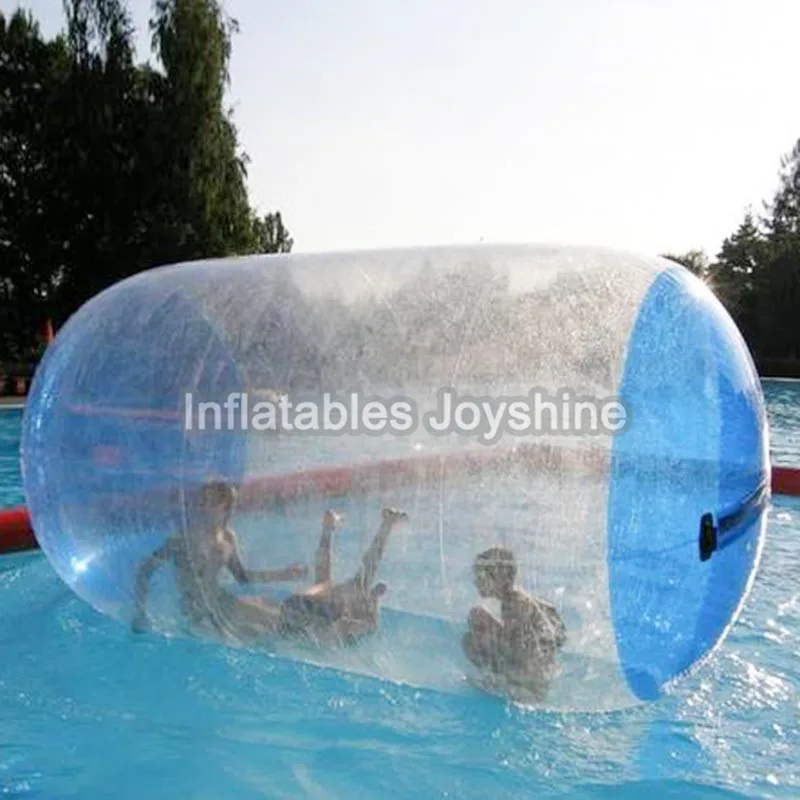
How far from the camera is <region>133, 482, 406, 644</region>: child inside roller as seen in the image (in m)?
3.36

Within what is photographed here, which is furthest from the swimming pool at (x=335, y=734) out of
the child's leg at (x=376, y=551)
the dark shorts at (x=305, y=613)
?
the child's leg at (x=376, y=551)

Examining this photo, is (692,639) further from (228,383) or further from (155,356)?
(155,356)

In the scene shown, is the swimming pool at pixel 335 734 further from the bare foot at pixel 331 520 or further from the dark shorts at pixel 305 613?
the bare foot at pixel 331 520

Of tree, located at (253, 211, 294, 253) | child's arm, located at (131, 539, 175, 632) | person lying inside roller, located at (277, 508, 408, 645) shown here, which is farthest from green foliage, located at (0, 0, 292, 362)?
person lying inside roller, located at (277, 508, 408, 645)

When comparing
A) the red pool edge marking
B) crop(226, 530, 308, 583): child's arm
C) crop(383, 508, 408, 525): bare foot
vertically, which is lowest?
crop(226, 530, 308, 583): child's arm

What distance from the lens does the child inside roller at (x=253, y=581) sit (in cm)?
336

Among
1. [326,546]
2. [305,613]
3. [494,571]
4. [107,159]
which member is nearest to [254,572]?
[305,613]

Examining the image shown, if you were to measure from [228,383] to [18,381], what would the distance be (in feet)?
48.4

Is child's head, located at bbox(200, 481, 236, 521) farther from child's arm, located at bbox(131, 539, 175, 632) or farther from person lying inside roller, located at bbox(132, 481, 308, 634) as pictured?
child's arm, located at bbox(131, 539, 175, 632)

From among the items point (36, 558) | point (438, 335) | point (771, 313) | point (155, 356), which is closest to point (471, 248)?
point (438, 335)

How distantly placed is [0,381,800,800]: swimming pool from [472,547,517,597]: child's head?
0.53 metres

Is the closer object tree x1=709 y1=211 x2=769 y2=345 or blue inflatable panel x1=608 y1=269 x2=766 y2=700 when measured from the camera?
blue inflatable panel x1=608 y1=269 x2=766 y2=700

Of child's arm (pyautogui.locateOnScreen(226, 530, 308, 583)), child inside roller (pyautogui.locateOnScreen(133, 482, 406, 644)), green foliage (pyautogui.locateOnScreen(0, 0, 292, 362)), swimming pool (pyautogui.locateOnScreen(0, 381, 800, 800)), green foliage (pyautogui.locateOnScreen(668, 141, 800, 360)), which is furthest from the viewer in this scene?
green foliage (pyautogui.locateOnScreen(668, 141, 800, 360))

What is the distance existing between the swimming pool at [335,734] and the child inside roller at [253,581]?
28cm
